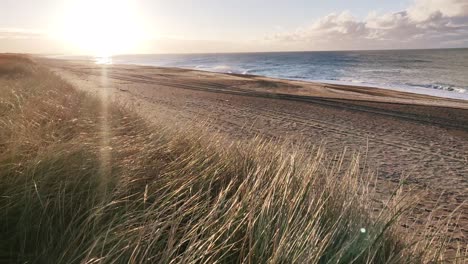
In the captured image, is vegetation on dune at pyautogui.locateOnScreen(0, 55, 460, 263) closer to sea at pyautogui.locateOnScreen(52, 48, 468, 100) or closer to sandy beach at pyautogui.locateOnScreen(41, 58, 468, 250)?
sandy beach at pyautogui.locateOnScreen(41, 58, 468, 250)

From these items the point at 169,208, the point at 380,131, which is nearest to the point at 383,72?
the point at 380,131

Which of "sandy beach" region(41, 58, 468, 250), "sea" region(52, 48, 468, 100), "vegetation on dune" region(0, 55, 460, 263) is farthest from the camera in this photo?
"sea" region(52, 48, 468, 100)

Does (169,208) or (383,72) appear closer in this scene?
(169,208)

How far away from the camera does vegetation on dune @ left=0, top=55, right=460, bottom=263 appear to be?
2.11 metres

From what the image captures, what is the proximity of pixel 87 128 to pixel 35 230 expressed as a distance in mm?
2213

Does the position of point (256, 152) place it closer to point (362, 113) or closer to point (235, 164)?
point (235, 164)

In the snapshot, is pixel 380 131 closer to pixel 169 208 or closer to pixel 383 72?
pixel 169 208

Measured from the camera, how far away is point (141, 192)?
2902 mm

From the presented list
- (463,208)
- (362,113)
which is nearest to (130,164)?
(463,208)

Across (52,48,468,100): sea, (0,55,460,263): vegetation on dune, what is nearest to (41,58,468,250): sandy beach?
(0,55,460,263): vegetation on dune

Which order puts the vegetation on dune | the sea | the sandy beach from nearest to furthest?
the vegetation on dune
the sandy beach
the sea

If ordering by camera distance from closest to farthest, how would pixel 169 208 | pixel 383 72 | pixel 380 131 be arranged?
pixel 169 208 < pixel 380 131 < pixel 383 72

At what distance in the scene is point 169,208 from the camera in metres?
2.37

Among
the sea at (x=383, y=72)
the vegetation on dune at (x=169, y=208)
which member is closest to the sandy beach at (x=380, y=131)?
the vegetation on dune at (x=169, y=208)
